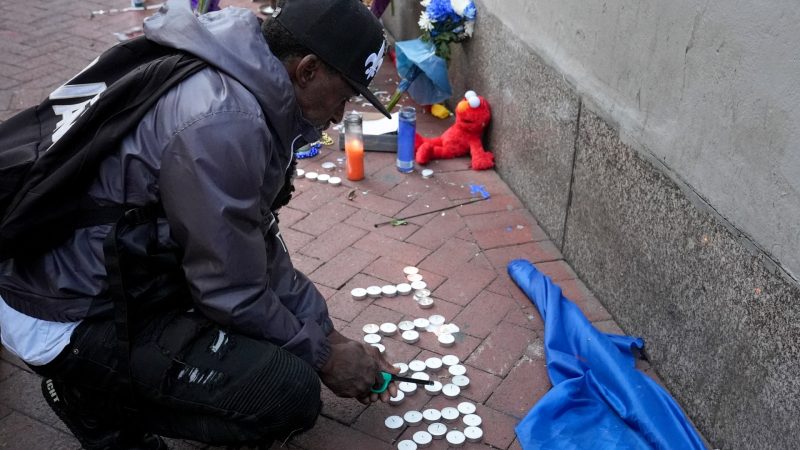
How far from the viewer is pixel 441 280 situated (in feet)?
12.1

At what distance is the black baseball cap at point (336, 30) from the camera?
2.19 m

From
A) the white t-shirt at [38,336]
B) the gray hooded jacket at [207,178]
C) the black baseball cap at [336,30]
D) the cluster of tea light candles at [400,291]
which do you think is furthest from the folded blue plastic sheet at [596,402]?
the white t-shirt at [38,336]

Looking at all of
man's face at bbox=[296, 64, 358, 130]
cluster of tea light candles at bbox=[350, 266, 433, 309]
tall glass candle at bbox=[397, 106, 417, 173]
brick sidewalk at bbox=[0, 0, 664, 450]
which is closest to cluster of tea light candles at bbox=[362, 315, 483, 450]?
brick sidewalk at bbox=[0, 0, 664, 450]

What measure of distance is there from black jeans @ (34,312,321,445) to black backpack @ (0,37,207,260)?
32 cm

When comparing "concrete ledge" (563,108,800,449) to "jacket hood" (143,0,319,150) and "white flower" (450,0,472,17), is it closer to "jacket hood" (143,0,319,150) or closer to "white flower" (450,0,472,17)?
"jacket hood" (143,0,319,150)

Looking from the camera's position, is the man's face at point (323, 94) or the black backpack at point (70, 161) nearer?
the black backpack at point (70, 161)

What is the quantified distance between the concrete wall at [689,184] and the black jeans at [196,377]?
1.41 metres

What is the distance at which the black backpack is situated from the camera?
2.08 m

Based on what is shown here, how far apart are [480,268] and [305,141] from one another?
159 cm

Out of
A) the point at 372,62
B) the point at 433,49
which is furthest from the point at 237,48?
the point at 433,49

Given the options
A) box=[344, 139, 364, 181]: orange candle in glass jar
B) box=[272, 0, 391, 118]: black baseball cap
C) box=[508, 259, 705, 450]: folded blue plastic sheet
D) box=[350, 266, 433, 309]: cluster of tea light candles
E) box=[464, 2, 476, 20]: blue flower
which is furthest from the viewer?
box=[464, 2, 476, 20]: blue flower

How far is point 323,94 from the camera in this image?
2.29m

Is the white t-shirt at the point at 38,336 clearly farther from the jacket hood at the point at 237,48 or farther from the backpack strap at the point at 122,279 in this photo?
the jacket hood at the point at 237,48

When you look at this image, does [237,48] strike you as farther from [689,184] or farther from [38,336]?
[689,184]
